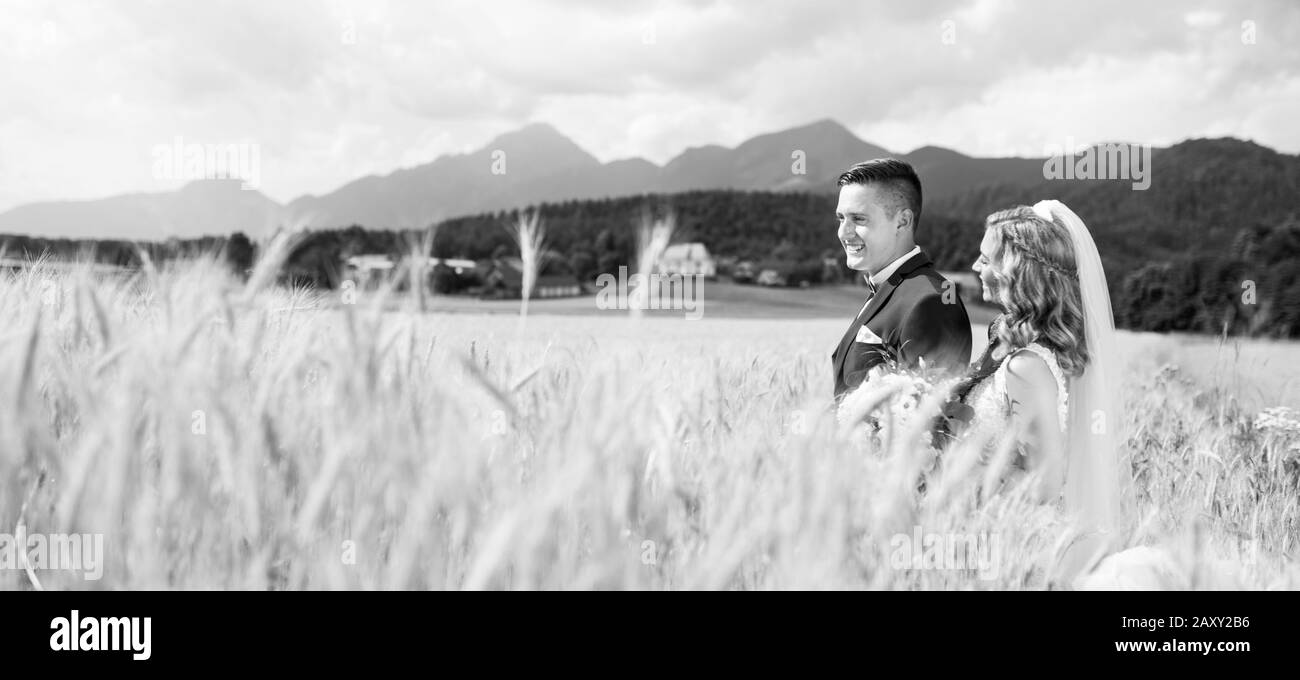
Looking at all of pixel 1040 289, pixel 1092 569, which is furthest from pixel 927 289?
pixel 1092 569

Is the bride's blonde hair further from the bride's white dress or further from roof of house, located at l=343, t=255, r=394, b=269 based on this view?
roof of house, located at l=343, t=255, r=394, b=269

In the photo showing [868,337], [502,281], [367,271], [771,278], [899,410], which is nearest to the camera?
[367,271]

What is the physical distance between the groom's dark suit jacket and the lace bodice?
0.99 feet

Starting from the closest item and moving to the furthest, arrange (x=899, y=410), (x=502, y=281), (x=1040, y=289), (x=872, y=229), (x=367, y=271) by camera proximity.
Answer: (x=367, y=271) < (x=899, y=410) < (x=1040, y=289) < (x=872, y=229) < (x=502, y=281)

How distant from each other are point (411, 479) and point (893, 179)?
314 cm

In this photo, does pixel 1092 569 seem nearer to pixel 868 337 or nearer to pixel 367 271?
pixel 868 337

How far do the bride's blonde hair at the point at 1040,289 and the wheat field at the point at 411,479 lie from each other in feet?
3.64

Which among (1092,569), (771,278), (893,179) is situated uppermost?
(771,278)

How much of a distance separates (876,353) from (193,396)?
105 inches

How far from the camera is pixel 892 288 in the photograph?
12.2 feet

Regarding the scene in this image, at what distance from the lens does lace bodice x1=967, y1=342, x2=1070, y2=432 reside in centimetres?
283

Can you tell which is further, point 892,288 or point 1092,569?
point 892,288

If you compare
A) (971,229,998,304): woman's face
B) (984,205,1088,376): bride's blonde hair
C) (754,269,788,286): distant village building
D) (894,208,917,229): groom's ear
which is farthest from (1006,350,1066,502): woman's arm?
(754,269,788,286): distant village building
